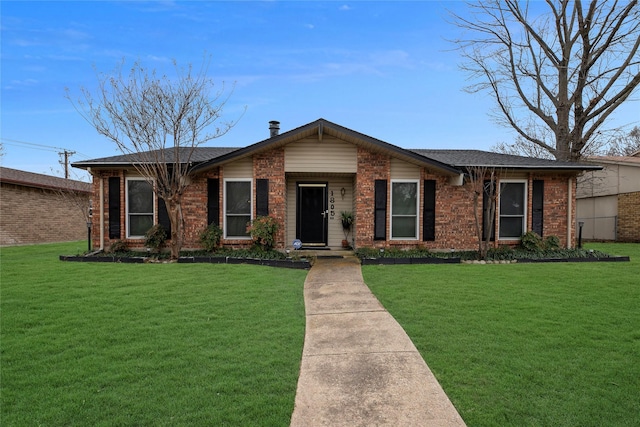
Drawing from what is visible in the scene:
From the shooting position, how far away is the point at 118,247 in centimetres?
996

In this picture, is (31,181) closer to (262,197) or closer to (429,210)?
(262,197)

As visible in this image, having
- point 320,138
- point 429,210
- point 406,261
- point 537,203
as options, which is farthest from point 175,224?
point 537,203

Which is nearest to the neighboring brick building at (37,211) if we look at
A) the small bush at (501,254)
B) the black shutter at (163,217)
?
the black shutter at (163,217)

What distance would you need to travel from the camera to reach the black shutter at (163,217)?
33.1 feet

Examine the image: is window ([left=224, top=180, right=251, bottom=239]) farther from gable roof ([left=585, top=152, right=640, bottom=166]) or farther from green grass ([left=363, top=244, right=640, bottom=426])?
gable roof ([left=585, top=152, right=640, bottom=166])

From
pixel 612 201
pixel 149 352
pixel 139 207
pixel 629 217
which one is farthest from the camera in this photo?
pixel 612 201

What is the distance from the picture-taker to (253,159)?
1009 centimetres

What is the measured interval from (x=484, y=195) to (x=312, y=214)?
5.13m

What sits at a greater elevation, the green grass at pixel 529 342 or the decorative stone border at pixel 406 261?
the decorative stone border at pixel 406 261

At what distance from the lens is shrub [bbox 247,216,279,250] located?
9.50 m

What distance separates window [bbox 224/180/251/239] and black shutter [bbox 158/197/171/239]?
1589mm

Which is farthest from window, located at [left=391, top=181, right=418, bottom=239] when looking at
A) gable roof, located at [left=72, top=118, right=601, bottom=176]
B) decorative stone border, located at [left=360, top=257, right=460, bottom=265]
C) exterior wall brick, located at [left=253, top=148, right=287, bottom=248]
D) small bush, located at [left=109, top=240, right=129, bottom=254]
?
small bush, located at [left=109, top=240, right=129, bottom=254]

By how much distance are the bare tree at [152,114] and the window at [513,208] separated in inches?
351

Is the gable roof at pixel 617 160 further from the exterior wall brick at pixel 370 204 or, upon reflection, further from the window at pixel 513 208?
the window at pixel 513 208
